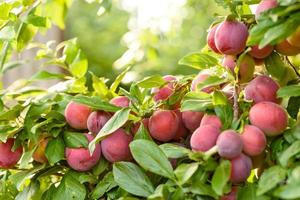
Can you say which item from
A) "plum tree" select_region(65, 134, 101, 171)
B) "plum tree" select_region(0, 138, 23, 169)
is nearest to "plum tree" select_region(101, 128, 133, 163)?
"plum tree" select_region(65, 134, 101, 171)

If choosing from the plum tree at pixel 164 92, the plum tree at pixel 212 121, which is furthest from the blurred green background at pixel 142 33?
the plum tree at pixel 212 121

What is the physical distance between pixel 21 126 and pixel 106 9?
0.18 m

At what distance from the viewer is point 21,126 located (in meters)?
0.69

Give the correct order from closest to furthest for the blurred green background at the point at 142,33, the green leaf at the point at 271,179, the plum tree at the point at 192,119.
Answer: the green leaf at the point at 271,179 < the plum tree at the point at 192,119 < the blurred green background at the point at 142,33

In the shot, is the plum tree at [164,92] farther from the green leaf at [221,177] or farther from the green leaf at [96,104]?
the green leaf at [221,177]

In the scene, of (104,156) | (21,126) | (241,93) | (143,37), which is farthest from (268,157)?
(143,37)

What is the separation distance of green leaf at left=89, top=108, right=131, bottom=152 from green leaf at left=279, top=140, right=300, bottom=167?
17 centimetres

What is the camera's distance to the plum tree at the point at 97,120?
642 millimetres

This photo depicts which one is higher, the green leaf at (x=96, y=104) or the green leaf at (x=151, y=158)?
the green leaf at (x=96, y=104)

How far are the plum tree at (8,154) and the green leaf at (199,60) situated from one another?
23 centimetres

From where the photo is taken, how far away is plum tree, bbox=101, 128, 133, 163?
2.05 ft

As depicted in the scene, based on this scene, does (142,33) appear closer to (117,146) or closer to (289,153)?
(117,146)

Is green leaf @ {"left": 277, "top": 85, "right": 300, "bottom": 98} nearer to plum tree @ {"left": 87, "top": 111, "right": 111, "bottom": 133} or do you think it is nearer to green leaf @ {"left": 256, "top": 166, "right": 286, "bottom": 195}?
green leaf @ {"left": 256, "top": 166, "right": 286, "bottom": 195}

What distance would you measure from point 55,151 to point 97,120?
0.21ft
